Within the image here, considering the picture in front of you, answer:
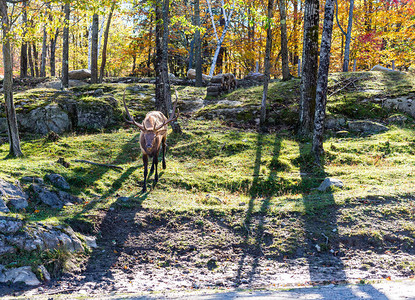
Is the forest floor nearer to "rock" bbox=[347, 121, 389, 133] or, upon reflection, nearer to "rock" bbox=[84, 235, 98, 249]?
"rock" bbox=[84, 235, 98, 249]

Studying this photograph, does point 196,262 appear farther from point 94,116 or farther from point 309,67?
point 94,116

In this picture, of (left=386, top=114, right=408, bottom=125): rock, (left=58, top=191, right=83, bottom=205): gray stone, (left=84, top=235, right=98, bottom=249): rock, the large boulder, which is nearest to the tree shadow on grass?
(left=84, top=235, right=98, bottom=249): rock

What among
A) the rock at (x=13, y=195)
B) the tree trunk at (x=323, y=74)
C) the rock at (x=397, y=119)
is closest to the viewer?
the rock at (x=13, y=195)

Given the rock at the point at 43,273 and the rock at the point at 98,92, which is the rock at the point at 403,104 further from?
the rock at the point at 43,273

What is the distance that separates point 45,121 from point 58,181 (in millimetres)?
5975

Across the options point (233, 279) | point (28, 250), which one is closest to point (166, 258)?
point (233, 279)

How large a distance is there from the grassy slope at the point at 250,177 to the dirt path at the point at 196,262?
0.38 metres

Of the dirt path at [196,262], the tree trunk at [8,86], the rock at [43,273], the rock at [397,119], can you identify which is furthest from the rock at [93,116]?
the rock at [397,119]

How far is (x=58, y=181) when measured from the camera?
8430 millimetres

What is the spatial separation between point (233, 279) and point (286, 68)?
14621 mm

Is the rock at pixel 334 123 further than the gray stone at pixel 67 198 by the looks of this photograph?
Yes

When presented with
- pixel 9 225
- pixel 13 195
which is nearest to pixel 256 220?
pixel 9 225

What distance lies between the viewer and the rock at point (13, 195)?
6.80 m

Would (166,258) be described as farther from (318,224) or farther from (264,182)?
(264,182)
